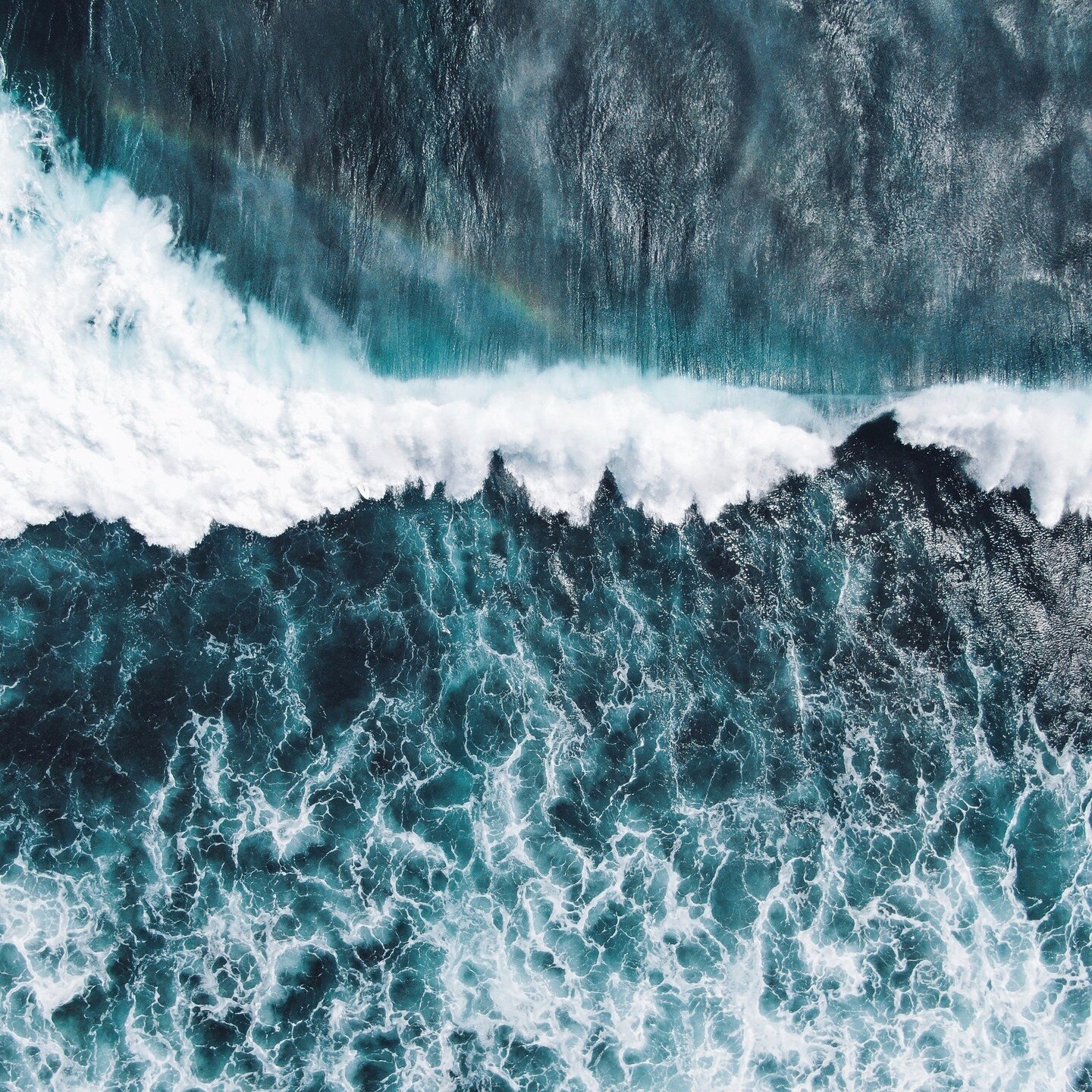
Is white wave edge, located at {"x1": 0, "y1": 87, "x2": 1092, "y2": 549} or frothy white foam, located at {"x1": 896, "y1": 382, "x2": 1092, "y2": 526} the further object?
frothy white foam, located at {"x1": 896, "y1": 382, "x2": 1092, "y2": 526}

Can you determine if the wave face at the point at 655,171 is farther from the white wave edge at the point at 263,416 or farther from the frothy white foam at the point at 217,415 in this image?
the frothy white foam at the point at 217,415

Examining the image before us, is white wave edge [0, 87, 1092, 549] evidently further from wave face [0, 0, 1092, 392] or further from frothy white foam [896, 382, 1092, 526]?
wave face [0, 0, 1092, 392]

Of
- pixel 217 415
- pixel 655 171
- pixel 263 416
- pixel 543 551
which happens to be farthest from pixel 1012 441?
pixel 217 415

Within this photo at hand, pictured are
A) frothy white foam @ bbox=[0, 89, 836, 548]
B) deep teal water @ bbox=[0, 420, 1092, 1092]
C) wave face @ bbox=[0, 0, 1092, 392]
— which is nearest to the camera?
deep teal water @ bbox=[0, 420, 1092, 1092]

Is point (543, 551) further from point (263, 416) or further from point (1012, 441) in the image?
point (1012, 441)

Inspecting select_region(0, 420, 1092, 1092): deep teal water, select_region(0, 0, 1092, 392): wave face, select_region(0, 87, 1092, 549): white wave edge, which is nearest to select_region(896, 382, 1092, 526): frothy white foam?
select_region(0, 87, 1092, 549): white wave edge

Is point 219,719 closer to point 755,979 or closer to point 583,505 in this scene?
point 583,505

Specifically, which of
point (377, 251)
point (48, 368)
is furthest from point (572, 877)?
point (48, 368)

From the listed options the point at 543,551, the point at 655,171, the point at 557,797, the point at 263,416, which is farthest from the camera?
the point at 655,171
